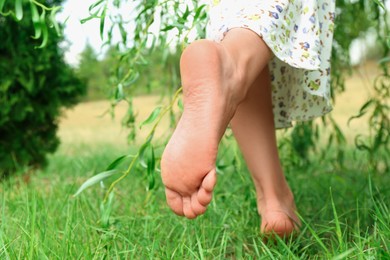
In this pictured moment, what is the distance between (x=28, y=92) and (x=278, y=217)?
1.79 m

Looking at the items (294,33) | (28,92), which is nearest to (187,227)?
(294,33)

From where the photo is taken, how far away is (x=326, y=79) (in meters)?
1.27

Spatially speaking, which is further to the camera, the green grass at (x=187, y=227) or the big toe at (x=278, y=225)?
the big toe at (x=278, y=225)

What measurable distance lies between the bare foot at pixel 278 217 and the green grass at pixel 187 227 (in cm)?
3

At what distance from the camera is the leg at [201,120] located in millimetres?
906

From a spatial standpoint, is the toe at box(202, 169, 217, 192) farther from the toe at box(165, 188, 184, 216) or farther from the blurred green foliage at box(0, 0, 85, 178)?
the blurred green foliage at box(0, 0, 85, 178)

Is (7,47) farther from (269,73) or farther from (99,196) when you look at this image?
(269,73)

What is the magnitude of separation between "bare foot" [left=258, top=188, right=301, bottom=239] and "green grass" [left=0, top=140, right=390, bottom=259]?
0.03 metres

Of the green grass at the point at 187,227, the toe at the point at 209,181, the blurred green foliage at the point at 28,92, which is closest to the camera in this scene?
the toe at the point at 209,181

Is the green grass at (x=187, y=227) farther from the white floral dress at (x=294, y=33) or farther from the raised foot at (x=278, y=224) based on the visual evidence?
the white floral dress at (x=294, y=33)

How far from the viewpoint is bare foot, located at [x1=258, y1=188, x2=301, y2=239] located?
1.26 metres

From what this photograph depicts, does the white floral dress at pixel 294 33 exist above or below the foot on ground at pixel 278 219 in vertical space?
above

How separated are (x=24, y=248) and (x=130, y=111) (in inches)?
33.3

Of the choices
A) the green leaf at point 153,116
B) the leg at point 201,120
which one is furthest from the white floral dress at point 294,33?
the green leaf at point 153,116
